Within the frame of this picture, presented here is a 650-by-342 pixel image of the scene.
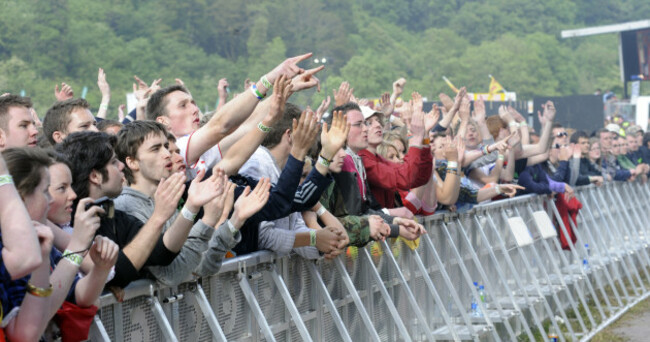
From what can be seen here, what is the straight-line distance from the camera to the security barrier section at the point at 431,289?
16.6 feet

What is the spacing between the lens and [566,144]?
14.6 metres

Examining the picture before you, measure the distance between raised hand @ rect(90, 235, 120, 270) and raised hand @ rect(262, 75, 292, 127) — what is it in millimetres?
1653

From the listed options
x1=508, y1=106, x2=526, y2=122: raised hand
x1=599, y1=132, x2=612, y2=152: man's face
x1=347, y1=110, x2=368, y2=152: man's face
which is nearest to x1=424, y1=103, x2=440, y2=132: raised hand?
x1=347, y1=110, x2=368, y2=152: man's face

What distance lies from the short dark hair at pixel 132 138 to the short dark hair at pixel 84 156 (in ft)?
1.18

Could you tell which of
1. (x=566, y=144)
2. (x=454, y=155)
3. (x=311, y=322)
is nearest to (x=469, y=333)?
(x=454, y=155)

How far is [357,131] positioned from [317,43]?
103599mm

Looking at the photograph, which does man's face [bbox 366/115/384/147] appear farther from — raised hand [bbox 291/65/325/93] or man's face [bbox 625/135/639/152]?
man's face [bbox 625/135/639/152]

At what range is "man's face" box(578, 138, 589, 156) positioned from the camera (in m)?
15.2

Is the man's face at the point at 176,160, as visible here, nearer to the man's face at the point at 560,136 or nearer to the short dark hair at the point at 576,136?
the man's face at the point at 560,136

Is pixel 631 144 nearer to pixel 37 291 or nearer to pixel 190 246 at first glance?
pixel 190 246

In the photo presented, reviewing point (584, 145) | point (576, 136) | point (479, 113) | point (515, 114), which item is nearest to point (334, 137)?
point (479, 113)

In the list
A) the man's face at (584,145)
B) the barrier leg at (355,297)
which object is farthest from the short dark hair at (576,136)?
the barrier leg at (355,297)

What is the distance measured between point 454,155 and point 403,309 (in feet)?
4.27

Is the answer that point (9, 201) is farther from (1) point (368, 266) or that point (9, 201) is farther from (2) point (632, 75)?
(2) point (632, 75)
